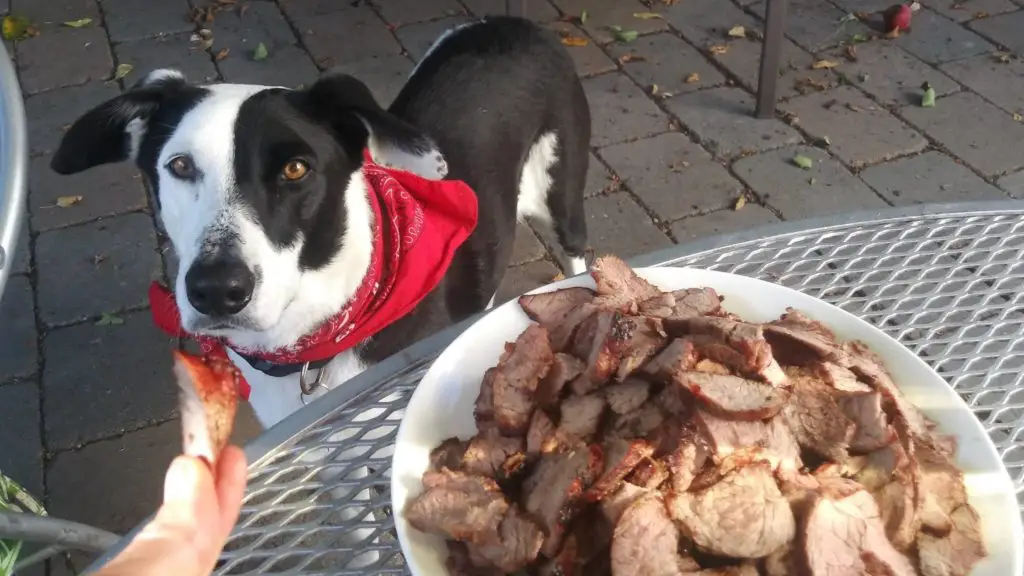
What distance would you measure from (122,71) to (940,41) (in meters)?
3.69

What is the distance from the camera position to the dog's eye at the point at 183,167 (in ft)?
4.82

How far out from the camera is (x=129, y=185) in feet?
10.5

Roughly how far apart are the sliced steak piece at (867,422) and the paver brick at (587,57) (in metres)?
3.08

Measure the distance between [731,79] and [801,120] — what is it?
0.40 meters

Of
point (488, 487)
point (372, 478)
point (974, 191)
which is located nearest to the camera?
point (488, 487)

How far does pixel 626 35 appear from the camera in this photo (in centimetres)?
393

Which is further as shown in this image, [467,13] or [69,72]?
[467,13]

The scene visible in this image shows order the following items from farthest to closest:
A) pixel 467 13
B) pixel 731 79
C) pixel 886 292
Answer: pixel 467 13 < pixel 731 79 < pixel 886 292

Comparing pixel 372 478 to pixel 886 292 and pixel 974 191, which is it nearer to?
pixel 886 292

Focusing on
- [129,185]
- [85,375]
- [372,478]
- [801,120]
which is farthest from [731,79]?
[372,478]

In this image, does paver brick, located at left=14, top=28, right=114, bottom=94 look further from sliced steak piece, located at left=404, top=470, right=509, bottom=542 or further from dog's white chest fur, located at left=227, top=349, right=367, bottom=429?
sliced steak piece, located at left=404, top=470, right=509, bottom=542

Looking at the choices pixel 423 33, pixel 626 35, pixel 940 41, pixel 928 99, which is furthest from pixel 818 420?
pixel 940 41

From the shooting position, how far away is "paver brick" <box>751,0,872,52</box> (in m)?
3.90

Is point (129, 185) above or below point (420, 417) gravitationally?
below
